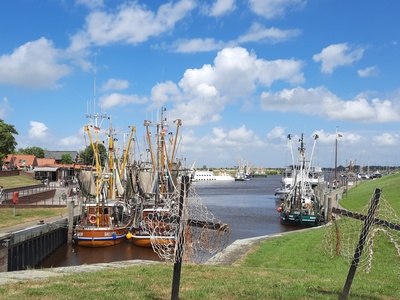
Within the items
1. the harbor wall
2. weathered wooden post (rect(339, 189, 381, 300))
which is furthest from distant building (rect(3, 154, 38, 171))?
weathered wooden post (rect(339, 189, 381, 300))

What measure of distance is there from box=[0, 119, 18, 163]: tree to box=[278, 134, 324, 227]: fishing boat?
166ft

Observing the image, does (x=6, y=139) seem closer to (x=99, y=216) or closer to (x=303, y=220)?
(x=99, y=216)

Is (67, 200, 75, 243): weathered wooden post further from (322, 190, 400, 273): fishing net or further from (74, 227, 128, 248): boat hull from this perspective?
(322, 190, 400, 273): fishing net

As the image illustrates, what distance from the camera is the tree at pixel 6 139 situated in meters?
79.8

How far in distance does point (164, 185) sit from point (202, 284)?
3206 centimetres

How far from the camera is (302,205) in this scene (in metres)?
50.2

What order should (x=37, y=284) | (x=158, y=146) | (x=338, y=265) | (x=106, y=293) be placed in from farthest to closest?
(x=158, y=146) < (x=338, y=265) < (x=37, y=284) < (x=106, y=293)

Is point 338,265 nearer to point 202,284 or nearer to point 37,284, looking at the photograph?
point 202,284

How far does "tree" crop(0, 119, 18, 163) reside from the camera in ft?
262

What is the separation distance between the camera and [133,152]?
203 ft

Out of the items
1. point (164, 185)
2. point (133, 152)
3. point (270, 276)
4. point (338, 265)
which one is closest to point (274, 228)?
point (164, 185)

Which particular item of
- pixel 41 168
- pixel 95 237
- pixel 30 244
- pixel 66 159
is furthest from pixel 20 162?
pixel 30 244

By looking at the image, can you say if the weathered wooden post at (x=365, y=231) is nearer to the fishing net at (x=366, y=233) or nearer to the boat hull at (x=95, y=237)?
the fishing net at (x=366, y=233)

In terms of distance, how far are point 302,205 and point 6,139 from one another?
179 ft
